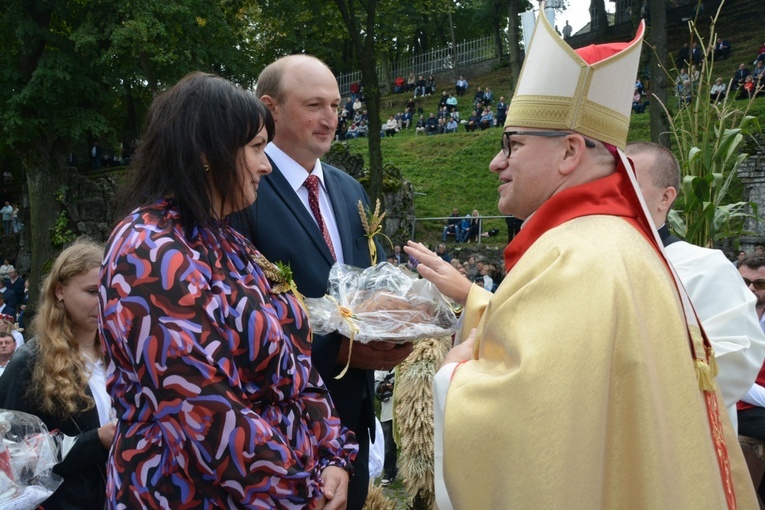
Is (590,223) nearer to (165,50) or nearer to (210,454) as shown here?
(210,454)

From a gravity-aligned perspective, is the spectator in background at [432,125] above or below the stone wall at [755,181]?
above

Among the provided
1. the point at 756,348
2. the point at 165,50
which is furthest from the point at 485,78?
the point at 756,348

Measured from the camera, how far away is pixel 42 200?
2083 cm

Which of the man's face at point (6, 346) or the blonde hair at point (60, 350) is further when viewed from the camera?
the man's face at point (6, 346)

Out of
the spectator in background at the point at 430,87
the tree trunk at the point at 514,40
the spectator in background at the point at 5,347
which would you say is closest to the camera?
the spectator in background at the point at 5,347

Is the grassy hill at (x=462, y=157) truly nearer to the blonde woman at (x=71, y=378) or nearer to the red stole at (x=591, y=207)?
the blonde woman at (x=71, y=378)

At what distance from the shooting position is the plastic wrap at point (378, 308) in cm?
265

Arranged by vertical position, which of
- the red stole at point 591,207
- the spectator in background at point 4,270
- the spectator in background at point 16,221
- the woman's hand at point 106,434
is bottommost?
the spectator in background at point 4,270

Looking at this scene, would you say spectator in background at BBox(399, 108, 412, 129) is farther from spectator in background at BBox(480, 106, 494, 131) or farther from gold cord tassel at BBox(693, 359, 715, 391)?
gold cord tassel at BBox(693, 359, 715, 391)

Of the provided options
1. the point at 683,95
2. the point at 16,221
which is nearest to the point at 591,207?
the point at 683,95

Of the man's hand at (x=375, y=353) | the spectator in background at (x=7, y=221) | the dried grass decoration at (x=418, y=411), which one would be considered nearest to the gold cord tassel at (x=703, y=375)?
the man's hand at (x=375, y=353)

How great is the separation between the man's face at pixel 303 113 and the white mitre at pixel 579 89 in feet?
2.88

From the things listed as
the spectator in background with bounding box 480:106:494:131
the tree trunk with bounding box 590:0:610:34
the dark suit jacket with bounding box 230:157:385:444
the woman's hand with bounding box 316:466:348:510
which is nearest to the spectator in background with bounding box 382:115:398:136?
the spectator in background with bounding box 480:106:494:131

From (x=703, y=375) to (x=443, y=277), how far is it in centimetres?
98
